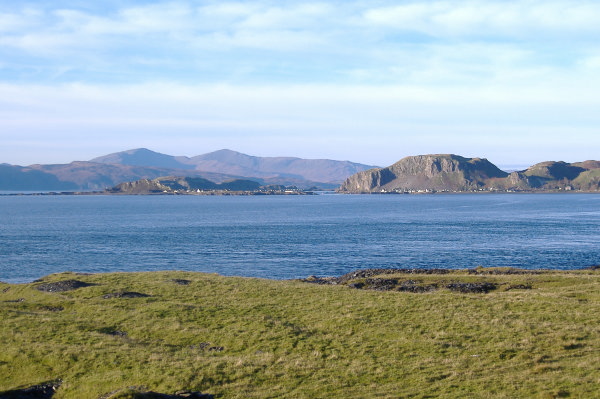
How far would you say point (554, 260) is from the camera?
96625 millimetres

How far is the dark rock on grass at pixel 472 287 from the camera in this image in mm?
51906

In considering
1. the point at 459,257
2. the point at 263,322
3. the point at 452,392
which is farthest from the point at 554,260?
the point at 452,392

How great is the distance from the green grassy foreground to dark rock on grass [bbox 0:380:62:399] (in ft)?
1.71

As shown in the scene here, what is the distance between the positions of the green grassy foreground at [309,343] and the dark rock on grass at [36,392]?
52 cm

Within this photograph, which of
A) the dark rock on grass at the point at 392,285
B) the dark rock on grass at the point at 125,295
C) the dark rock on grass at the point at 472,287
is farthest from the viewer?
the dark rock on grass at the point at 392,285

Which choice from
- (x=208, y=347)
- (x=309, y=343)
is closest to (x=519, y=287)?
(x=309, y=343)

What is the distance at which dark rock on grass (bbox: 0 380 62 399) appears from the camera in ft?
76.7

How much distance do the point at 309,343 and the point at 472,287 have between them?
26.4m

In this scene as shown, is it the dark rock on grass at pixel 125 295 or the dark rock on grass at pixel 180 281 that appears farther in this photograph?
the dark rock on grass at pixel 180 281

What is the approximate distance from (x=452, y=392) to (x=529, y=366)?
6021 millimetres

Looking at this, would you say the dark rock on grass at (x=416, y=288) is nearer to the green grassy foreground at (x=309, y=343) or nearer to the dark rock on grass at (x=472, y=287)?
the dark rock on grass at (x=472, y=287)

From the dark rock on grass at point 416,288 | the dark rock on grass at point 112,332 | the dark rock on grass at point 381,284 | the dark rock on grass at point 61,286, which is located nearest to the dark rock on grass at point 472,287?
the dark rock on grass at point 416,288

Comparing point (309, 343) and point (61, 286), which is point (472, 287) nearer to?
point (309, 343)

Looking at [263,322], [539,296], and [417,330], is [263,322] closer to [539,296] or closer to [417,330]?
[417,330]
